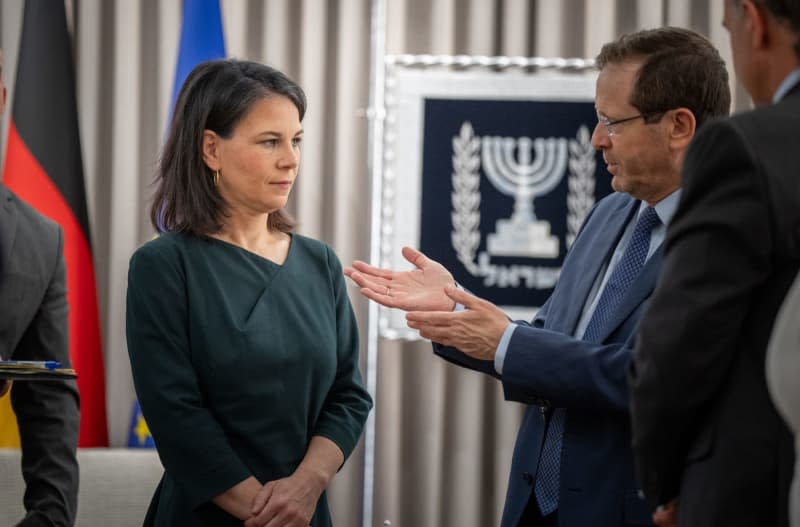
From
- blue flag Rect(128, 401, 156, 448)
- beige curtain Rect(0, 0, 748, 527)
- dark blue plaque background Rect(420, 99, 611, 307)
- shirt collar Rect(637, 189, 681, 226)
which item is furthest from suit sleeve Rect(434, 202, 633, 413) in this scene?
blue flag Rect(128, 401, 156, 448)

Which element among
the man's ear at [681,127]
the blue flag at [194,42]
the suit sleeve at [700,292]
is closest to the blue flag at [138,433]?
the blue flag at [194,42]

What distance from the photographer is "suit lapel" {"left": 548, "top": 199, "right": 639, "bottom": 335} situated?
220cm

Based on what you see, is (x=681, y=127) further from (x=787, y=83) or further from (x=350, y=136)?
(x=350, y=136)

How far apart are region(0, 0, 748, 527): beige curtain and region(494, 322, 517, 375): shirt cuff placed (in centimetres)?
199

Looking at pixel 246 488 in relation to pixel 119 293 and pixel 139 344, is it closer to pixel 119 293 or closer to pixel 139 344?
pixel 139 344

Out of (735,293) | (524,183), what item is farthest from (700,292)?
(524,183)

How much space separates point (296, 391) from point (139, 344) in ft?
1.16

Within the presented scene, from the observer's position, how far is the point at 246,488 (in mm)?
2115

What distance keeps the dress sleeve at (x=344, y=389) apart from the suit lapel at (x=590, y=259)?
484 millimetres

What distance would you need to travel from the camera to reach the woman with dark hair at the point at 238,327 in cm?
212

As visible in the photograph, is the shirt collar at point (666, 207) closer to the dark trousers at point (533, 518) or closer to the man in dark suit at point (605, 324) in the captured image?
the man in dark suit at point (605, 324)

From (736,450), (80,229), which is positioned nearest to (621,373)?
(736,450)

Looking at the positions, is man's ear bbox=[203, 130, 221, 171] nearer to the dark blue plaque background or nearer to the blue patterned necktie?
the blue patterned necktie

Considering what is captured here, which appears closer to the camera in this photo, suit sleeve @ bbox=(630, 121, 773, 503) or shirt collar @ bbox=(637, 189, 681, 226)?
suit sleeve @ bbox=(630, 121, 773, 503)
